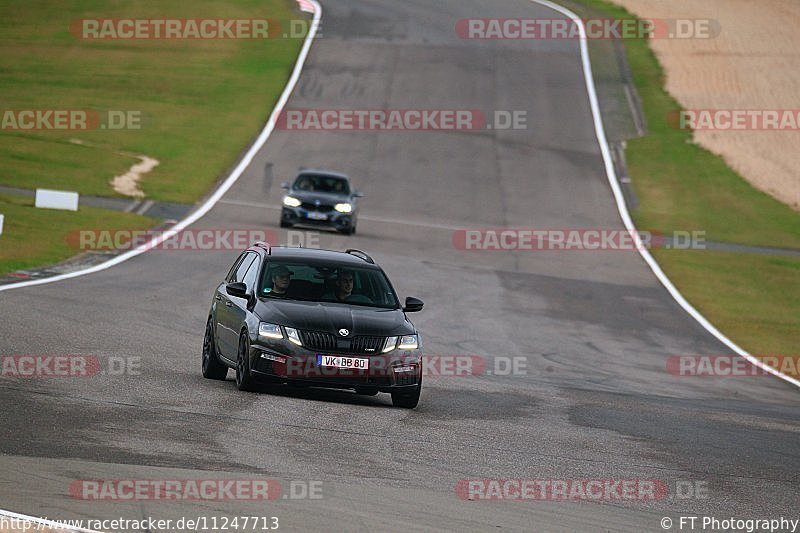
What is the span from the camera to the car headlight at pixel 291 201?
34875mm

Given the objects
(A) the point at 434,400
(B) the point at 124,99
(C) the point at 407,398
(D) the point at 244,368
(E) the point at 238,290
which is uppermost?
(B) the point at 124,99

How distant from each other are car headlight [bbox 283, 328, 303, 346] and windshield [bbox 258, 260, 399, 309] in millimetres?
898

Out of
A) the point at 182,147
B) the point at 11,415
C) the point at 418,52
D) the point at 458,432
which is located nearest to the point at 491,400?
the point at 458,432

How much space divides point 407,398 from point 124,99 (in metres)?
39.1

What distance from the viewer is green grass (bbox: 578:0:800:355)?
29156mm

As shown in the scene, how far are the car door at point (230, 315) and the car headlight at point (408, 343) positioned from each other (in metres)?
1.69

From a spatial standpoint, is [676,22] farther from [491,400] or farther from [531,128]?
[491,400]

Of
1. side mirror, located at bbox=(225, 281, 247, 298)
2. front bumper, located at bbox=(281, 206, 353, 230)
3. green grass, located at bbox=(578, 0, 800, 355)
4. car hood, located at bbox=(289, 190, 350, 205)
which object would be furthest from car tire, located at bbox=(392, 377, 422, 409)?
car hood, located at bbox=(289, 190, 350, 205)

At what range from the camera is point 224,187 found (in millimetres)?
40844

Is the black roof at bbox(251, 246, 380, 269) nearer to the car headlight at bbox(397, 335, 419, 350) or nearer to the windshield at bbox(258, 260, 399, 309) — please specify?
the windshield at bbox(258, 260, 399, 309)

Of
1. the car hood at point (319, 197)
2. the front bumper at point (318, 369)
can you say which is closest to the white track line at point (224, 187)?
the car hood at point (319, 197)

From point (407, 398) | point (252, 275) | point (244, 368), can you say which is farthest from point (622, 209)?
point (244, 368)

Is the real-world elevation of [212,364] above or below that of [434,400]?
above

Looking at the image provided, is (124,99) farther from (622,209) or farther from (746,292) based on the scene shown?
(746,292)
